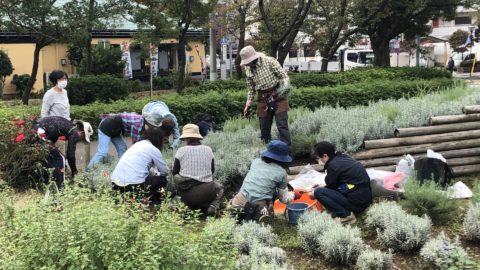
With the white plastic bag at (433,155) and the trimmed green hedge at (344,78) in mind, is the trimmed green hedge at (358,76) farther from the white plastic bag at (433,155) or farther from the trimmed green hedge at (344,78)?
the white plastic bag at (433,155)

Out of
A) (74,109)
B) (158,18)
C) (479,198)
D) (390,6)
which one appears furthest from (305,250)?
(390,6)

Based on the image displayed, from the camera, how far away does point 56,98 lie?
24.5ft

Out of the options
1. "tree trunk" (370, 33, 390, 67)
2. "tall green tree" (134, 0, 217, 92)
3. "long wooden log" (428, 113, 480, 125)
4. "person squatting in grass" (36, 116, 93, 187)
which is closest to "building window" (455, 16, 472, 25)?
"tree trunk" (370, 33, 390, 67)

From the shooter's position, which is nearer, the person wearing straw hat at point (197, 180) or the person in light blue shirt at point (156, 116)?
the person wearing straw hat at point (197, 180)

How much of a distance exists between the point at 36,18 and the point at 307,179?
1064 cm

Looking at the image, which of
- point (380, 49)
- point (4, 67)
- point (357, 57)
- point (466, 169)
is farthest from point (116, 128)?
point (357, 57)

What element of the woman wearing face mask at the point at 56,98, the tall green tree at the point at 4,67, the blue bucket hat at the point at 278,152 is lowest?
the blue bucket hat at the point at 278,152

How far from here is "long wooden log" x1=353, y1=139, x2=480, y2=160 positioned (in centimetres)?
707

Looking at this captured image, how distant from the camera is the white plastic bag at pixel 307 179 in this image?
6.30 m

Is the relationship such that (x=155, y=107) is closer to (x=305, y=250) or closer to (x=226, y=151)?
(x=226, y=151)

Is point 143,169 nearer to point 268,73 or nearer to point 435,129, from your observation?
point 268,73

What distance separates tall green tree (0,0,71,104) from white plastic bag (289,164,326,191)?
10.1 m

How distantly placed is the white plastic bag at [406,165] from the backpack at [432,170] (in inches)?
5.9

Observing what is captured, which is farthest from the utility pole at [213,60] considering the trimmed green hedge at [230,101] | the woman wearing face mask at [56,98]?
the woman wearing face mask at [56,98]
